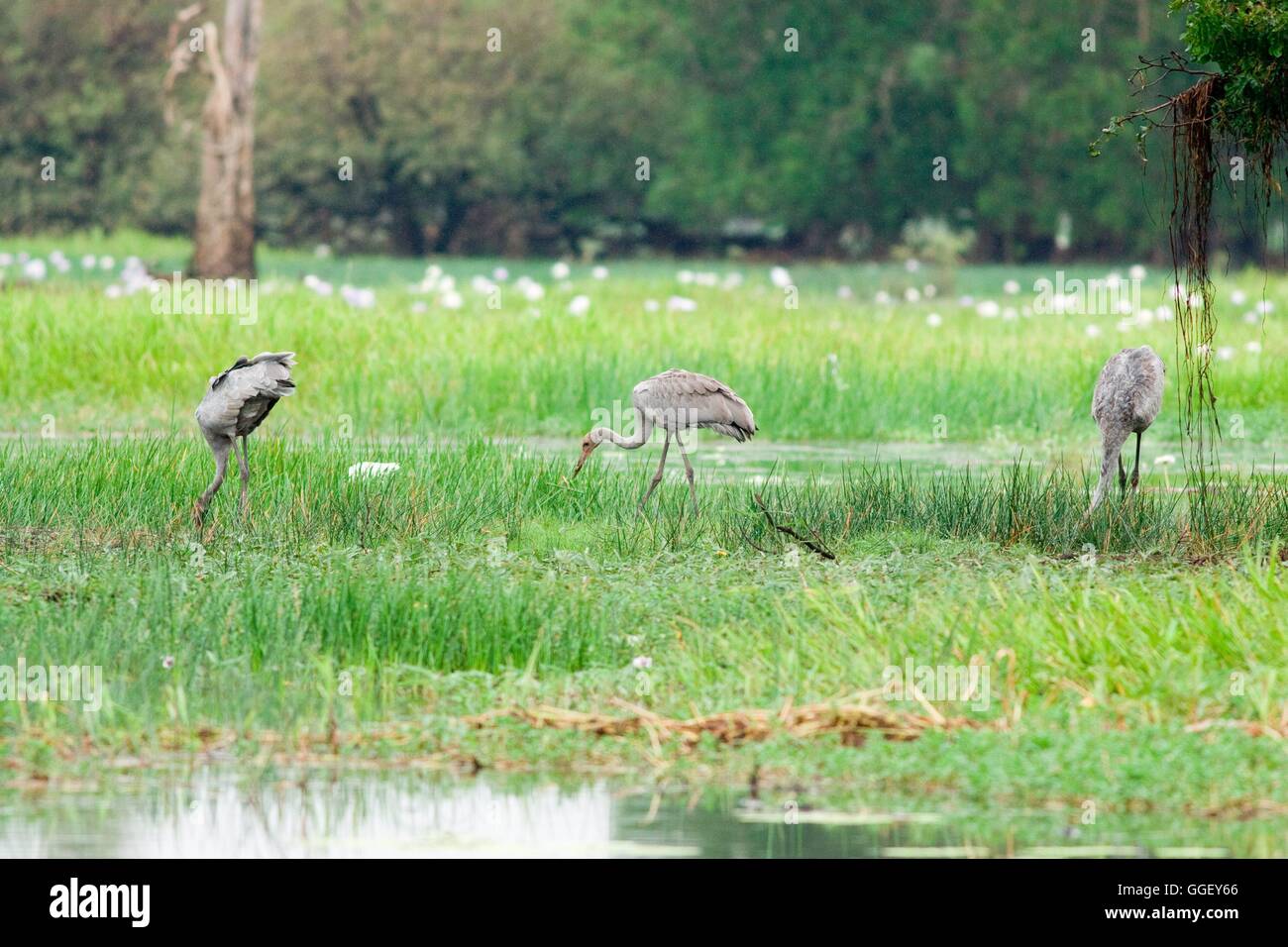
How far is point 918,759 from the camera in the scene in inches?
259

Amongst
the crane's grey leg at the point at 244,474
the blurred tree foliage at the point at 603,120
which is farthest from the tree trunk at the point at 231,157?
the blurred tree foliage at the point at 603,120

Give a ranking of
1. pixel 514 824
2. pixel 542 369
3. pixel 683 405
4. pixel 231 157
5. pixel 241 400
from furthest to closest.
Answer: pixel 231 157 → pixel 542 369 → pixel 683 405 → pixel 241 400 → pixel 514 824

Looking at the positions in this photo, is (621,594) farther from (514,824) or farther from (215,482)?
(514,824)

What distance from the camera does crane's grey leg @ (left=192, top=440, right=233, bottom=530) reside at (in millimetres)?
10234

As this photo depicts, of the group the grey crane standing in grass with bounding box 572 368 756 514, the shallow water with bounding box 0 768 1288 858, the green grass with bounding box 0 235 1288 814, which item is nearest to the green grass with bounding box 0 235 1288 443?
the green grass with bounding box 0 235 1288 814

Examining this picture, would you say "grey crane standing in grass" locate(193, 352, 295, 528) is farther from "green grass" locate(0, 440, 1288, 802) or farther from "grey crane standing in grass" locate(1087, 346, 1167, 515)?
"grey crane standing in grass" locate(1087, 346, 1167, 515)

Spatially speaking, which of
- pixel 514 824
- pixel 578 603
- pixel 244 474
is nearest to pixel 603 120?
pixel 244 474

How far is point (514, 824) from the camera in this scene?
6.02 meters

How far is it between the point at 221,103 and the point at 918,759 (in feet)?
57.1

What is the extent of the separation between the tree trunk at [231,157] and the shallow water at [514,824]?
16491 mm

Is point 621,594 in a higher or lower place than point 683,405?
lower

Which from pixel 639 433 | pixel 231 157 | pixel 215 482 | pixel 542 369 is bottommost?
pixel 215 482

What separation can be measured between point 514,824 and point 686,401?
4830 millimetres

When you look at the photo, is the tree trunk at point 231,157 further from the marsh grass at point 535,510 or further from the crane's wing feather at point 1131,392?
the crane's wing feather at point 1131,392
